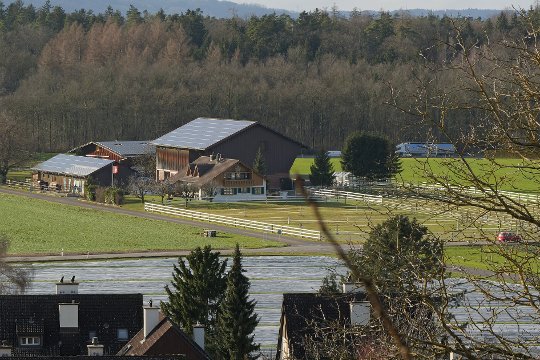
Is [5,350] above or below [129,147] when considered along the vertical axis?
below

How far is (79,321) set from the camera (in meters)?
30.8

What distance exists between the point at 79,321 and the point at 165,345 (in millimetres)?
3249

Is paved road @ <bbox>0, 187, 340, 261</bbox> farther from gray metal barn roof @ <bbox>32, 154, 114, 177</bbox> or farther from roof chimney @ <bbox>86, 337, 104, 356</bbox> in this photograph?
roof chimney @ <bbox>86, 337, 104, 356</bbox>

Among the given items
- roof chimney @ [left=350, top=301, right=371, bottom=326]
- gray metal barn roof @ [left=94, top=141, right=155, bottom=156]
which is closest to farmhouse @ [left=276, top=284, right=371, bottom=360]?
roof chimney @ [left=350, top=301, right=371, bottom=326]

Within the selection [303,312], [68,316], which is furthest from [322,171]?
[68,316]

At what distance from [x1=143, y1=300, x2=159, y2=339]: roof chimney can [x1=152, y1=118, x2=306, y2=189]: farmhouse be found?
206ft

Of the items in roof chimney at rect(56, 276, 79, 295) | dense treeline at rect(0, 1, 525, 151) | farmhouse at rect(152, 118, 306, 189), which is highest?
dense treeline at rect(0, 1, 525, 151)

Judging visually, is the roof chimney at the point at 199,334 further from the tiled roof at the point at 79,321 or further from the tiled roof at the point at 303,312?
the tiled roof at the point at 303,312

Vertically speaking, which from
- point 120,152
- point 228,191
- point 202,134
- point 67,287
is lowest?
point 67,287

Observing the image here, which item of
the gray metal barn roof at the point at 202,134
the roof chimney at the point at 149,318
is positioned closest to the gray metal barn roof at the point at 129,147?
the gray metal barn roof at the point at 202,134

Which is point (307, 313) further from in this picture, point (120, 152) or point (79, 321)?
point (120, 152)

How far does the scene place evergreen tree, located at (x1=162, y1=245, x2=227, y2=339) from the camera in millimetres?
35000

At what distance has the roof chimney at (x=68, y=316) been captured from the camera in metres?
30.4

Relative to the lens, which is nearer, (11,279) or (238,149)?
(11,279)
